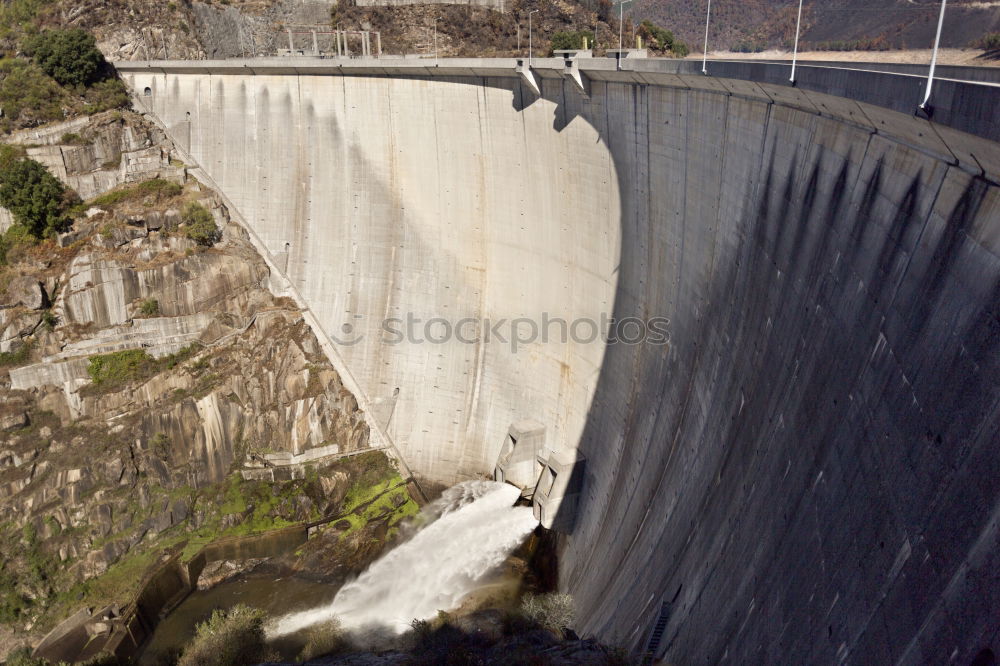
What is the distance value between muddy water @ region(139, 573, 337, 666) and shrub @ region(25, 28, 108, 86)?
2269cm

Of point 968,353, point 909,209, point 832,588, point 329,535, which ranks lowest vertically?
point 329,535

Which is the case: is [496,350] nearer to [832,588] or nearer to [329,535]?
[329,535]

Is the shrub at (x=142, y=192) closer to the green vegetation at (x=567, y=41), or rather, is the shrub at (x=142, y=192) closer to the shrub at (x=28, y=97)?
the shrub at (x=28, y=97)

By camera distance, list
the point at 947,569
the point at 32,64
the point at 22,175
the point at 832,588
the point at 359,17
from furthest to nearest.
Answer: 1. the point at 359,17
2. the point at 32,64
3. the point at 22,175
4. the point at 832,588
5. the point at 947,569

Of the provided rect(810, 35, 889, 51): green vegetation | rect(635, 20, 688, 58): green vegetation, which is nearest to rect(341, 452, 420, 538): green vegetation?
rect(810, 35, 889, 51): green vegetation

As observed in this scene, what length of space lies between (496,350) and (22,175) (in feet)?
64.4

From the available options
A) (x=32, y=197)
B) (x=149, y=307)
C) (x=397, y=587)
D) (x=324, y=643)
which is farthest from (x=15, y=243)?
(x=324, y=643)

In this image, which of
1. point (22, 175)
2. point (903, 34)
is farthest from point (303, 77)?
point (903, 34)

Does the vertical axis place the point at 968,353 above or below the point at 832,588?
above

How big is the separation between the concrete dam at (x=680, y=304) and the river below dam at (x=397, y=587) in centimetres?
203

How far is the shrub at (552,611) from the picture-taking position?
1750 centimetres

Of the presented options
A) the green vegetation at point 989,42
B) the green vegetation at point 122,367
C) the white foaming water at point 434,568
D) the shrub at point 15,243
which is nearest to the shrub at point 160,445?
the green vegetation at point 122,367

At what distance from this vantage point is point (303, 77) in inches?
1148

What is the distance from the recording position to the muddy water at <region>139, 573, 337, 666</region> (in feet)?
72.9
